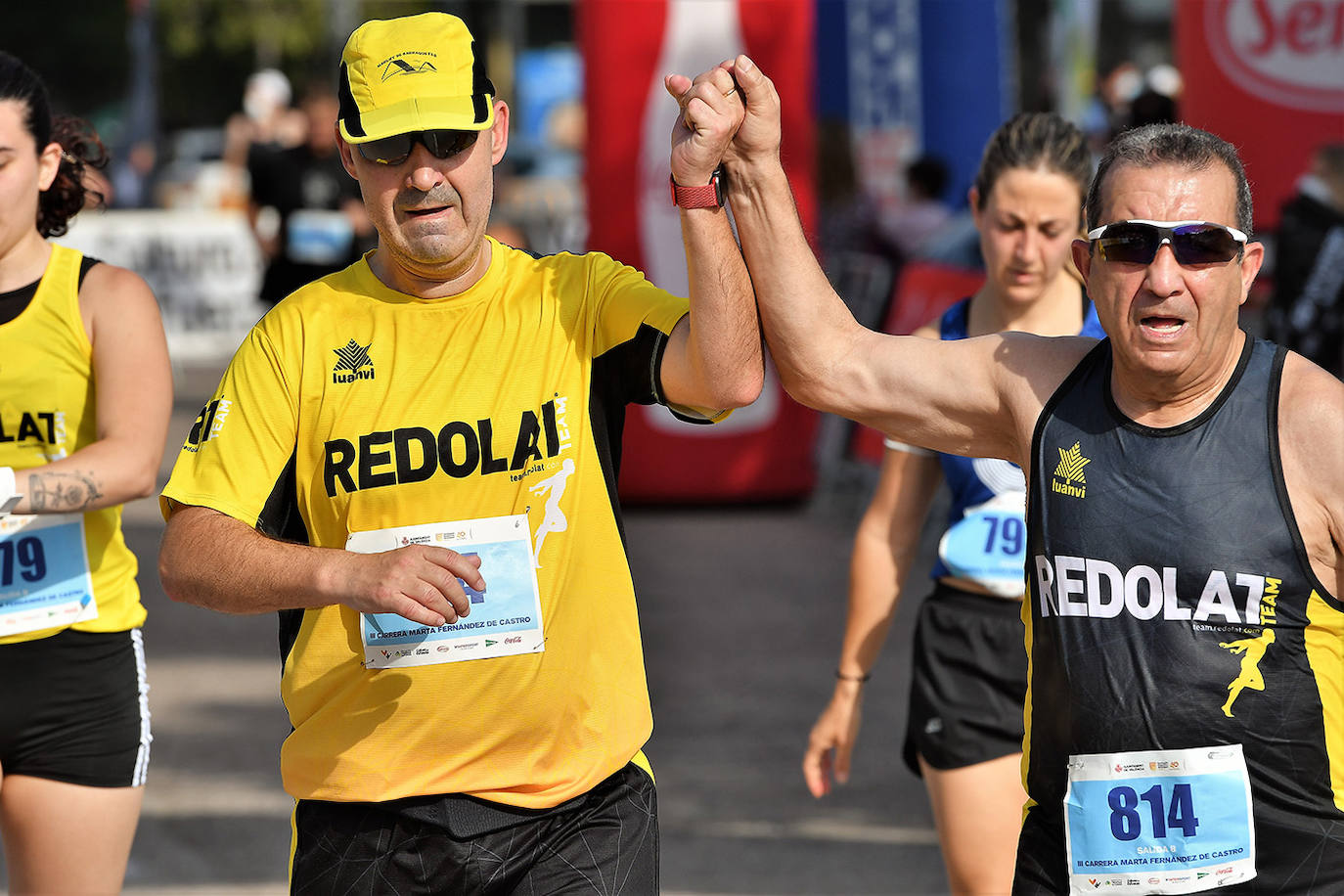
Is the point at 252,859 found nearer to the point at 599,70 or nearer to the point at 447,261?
the point at 447,261

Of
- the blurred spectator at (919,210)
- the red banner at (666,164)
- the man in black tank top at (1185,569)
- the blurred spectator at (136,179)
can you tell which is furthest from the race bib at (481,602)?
the blurred spectator at (136,179)

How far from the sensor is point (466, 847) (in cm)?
274

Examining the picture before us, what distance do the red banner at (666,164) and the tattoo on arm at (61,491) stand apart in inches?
274

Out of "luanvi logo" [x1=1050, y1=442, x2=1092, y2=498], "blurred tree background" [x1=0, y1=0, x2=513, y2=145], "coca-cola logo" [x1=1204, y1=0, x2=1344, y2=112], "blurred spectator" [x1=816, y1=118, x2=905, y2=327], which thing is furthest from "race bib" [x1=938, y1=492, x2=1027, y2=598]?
"blurred tree background" [x1=0, y1=0, x2=513, y2=145]

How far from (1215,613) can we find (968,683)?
144 cm

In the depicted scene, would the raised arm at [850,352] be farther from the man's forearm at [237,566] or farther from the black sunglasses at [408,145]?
the man's forearm at [237,566]

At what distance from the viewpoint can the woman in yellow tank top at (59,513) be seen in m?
3.42

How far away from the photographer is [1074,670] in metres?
2.59

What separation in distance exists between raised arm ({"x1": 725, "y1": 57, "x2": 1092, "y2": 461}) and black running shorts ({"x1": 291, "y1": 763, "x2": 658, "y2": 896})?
750mm

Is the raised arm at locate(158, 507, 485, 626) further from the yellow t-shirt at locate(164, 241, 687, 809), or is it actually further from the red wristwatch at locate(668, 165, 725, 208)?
the red wristwatch at locate(668, 165, 725, 208)

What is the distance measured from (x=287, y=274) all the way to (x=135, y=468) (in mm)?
7647

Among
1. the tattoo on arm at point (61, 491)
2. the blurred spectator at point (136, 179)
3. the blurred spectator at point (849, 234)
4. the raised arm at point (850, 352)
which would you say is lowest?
the blurred spectator at point (136, 179)

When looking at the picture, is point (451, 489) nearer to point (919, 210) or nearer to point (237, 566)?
point (237, 566)

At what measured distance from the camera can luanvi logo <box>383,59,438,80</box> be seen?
274cm
